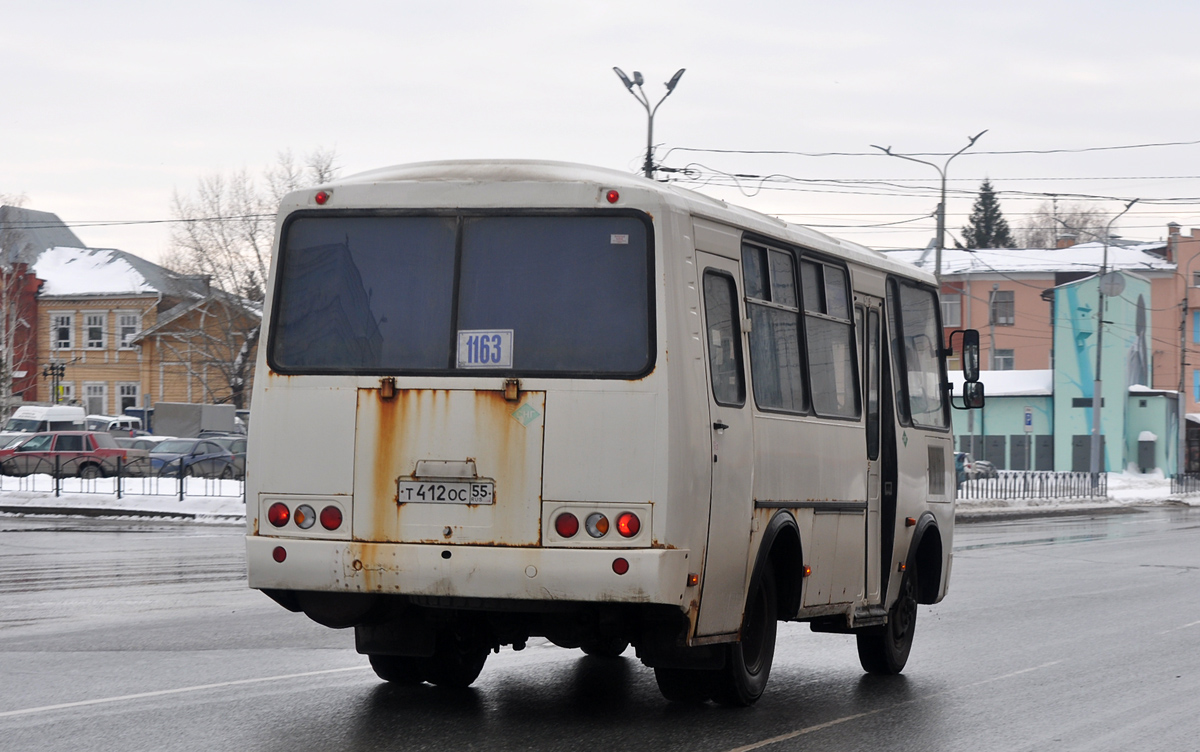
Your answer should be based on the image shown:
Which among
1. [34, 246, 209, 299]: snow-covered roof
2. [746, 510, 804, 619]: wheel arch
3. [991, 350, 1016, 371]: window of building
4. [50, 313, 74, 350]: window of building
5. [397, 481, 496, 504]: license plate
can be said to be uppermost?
[34, 246, 209, 299]: snow-covered roof

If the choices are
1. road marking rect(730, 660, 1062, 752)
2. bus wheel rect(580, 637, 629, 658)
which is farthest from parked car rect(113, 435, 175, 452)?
bus wheel rect(580, 637, 629, 658)

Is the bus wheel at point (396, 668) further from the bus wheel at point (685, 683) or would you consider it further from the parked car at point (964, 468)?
the parked car at point (964, 468)

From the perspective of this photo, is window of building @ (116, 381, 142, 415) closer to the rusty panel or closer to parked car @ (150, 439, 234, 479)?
parked car @ (150, 439, 234, 479)

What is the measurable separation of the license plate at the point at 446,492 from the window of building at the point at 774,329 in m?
1.63

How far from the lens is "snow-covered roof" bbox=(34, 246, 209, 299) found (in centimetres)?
7331

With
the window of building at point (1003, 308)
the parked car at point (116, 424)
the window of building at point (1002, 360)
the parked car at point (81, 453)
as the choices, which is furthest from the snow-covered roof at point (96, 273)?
the window of building at point (1002, 360)

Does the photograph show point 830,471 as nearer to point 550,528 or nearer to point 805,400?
point 805,400

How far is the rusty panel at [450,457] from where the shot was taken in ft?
23.3

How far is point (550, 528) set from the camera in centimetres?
706

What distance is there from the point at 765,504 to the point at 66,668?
14.3ft

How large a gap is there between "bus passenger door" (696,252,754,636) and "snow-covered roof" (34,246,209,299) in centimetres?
6597

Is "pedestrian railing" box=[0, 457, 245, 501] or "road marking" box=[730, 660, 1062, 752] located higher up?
"road marking" box=[730, 660, 1062, 752]

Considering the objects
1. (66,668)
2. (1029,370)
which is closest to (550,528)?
(66,668)

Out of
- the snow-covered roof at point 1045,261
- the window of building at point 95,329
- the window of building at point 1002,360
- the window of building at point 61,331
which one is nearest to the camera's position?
the window of building at point 95,329
